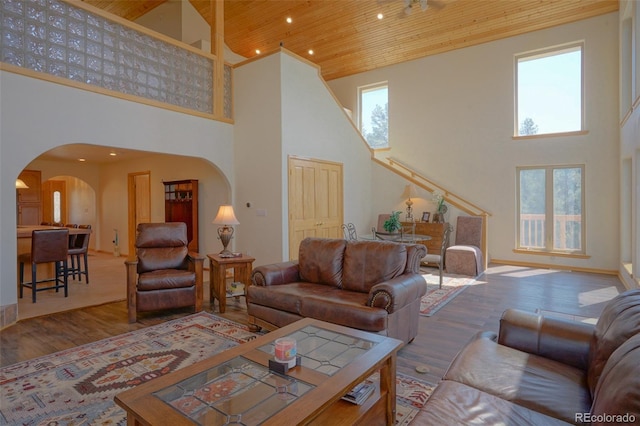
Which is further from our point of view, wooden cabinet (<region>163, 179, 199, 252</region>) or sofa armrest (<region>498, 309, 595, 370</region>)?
wooden cabinet (<region>163, 179, 199, 252</region>)

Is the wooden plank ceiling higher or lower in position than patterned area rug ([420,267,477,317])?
higher

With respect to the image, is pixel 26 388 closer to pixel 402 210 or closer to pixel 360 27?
pixel 402 210

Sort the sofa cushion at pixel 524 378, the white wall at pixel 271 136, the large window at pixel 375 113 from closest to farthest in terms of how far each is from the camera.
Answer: the sofa cushion at pixel 524 378, the white wall at pixel 271 136, the large window at pixel 375 113

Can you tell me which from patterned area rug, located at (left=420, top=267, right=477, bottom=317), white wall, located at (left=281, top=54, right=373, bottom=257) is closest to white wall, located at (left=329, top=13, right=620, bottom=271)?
white wall, located at (left=281, top=54, right=373, bottom=257)

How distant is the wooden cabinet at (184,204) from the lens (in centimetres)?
723

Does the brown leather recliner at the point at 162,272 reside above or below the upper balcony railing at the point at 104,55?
below

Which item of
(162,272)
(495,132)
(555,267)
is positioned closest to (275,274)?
(162,272)

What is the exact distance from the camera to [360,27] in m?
7.87

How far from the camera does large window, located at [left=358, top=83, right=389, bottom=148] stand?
9.25 m

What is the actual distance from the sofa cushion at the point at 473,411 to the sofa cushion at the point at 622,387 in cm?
24

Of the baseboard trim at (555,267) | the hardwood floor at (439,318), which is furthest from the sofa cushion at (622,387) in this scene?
the baseboard trim at (555,267)

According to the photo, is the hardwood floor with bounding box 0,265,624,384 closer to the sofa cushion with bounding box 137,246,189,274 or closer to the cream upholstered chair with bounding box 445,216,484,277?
the cream upholstered chair with bounding box 445,216,484,277

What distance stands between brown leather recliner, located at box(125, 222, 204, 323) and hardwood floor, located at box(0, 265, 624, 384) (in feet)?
0.68

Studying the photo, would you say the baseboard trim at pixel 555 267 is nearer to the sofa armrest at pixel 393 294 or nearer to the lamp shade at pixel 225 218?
the sofa armrest at pixel 393 294
